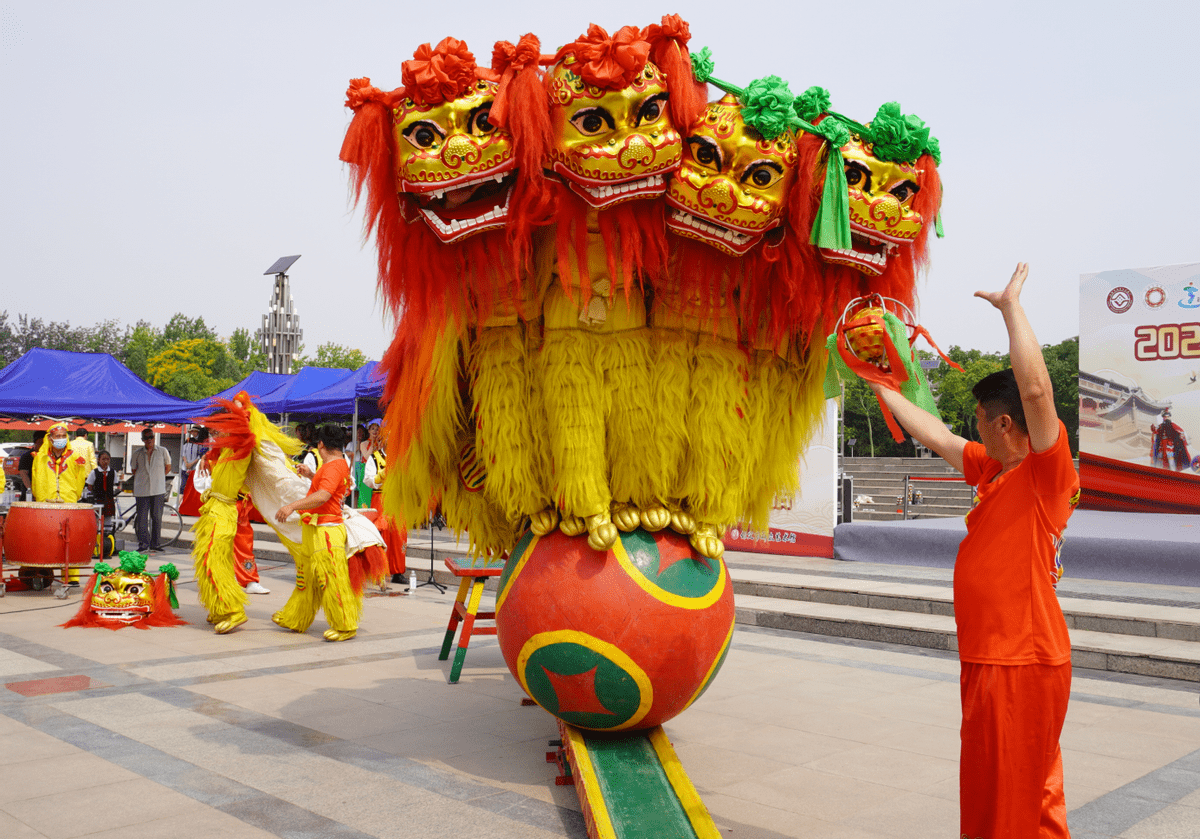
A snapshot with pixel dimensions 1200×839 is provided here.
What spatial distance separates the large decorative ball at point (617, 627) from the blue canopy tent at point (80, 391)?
9.73m

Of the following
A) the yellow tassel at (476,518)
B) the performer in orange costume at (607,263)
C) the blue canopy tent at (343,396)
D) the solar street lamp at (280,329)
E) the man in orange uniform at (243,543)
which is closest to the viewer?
the performer in orange costume at (607,263)

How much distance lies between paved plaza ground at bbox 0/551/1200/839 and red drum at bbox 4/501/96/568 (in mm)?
2171

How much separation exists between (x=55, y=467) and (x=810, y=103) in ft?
30.7

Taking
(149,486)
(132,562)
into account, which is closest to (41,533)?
(132,562)

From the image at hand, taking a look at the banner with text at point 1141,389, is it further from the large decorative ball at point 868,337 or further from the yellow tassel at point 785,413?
the large decorative ball at point 868,337

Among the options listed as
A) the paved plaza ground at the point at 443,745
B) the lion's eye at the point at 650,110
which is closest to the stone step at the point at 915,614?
the paved plaza ground at the point at 443,745

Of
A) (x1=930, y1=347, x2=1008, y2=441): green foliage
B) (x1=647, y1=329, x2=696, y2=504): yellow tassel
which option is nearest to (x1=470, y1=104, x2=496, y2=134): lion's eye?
(x1=647, y1=329, x2=696, y2=504): yellow tassel

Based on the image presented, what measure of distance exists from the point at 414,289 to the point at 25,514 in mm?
7854

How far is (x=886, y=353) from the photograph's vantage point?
303cm

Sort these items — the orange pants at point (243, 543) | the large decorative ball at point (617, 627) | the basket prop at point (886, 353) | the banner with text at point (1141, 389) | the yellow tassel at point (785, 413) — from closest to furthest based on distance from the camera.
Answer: the basket prop at point (886, 353)
the large decorative ball at point (617, 627)
the yellow tassel at point (785, 413)
the orange pants at point (243, 543)
the banner with text at point (1141, 389)

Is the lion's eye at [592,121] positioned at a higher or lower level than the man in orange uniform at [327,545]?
higher

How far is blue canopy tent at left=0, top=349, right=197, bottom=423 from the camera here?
37.1ft

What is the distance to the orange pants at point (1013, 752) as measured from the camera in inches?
88.6

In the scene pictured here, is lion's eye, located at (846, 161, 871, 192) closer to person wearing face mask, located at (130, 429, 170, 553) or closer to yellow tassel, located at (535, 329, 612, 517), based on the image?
yellow tassel, located at (535, 329, 612, 517)
